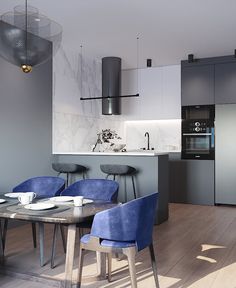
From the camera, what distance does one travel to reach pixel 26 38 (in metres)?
2.62

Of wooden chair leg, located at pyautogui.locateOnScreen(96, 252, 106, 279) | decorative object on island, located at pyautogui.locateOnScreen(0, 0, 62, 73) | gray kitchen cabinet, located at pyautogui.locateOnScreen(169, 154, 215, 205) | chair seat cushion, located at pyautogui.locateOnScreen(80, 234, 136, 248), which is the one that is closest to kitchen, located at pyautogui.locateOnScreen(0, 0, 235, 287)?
gray kitchen cabinet, located at pyautogui.locateOnScreen(169, 154, 215, 205)

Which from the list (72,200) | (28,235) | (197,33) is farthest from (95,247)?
(197,33)

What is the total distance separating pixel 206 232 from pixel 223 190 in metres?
2.11

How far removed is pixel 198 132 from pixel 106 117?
1.90 metres

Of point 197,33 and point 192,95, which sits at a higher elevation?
point 197,33

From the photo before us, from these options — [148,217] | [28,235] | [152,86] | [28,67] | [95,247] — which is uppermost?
[152,86]

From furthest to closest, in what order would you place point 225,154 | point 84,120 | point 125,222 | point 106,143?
point 106,143 < point 84,120 < point 225,154 < point 125,222

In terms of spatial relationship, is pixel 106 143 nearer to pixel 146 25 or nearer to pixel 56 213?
pixel 146 25

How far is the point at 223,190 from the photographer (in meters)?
6.33

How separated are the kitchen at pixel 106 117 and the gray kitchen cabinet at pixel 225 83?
0.06 metres

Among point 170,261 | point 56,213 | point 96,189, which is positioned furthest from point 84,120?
point 56,213

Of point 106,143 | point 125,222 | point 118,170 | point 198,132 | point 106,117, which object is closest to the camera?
point 125,222

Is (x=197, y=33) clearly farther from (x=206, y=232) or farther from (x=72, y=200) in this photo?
(x=72, y=200)

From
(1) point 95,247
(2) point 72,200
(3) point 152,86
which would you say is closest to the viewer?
(1) point 95,247
